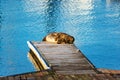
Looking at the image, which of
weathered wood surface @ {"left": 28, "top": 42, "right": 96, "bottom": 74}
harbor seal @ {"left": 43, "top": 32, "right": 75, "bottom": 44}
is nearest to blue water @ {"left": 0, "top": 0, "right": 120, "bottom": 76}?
harbor seal @ {"left": 43, "top": 32, "right": 75, "bottom": 44}

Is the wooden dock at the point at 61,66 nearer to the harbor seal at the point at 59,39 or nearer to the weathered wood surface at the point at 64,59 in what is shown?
the weathered wood surface at the point at 64,59

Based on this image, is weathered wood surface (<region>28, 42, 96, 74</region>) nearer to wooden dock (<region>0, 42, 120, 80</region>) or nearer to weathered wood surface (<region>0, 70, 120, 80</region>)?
wooden dock (<region>0, 42, 120, 80</region>)

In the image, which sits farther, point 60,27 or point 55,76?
point 60,27

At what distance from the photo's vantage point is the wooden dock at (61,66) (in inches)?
363

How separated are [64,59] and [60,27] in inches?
461

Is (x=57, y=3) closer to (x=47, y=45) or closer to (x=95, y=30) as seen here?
(x=95, y=30)

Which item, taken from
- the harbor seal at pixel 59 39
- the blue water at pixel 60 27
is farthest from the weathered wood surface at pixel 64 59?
the blue water at pixel 60 27

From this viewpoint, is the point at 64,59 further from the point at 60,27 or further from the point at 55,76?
the point at 60,27

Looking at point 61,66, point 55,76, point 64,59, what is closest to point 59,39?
point 64,59

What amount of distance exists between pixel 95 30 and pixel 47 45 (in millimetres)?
8908

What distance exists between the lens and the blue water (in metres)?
16.3

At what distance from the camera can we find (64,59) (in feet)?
37.3

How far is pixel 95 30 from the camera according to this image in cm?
2208

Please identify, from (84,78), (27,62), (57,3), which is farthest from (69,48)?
(57,3)
